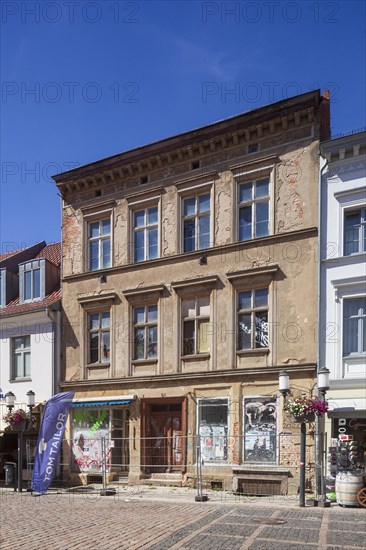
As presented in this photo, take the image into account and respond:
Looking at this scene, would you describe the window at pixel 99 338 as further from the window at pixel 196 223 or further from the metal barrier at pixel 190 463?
the window at pixel 196 223

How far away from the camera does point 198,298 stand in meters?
21.8

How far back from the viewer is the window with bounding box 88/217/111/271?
24.3 m

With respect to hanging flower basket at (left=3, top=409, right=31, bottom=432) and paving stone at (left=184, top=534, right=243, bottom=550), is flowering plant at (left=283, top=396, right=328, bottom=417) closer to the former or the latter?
paving stone at (left=184, top=534, right=243, bottom=550)

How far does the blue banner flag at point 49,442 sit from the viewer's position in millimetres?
19672

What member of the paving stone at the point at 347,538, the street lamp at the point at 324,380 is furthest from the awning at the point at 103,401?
the paving stone at the point at 347,538

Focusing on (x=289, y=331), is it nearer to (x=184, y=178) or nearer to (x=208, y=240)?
(x=208, y=240)

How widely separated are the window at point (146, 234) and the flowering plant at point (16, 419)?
7.14 m

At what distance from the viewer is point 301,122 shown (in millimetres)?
19984

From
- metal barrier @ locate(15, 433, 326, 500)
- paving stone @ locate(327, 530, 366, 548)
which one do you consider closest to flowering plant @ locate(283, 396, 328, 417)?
metal barrier @ locate(15, 433, 326, 500)

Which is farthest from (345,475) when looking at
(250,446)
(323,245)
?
(323,245)

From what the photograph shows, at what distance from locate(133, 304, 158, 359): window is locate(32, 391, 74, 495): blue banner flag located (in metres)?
3.36

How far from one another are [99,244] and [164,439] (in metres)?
8.02

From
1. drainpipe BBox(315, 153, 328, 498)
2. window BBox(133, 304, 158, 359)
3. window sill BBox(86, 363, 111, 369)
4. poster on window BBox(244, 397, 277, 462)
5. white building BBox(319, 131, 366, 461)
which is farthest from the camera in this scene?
window sill BBox(86, 363, 111, 369)

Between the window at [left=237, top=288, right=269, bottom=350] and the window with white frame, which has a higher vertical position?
the window with white frame
